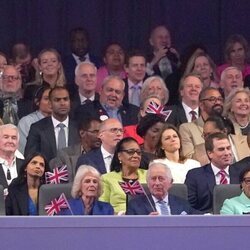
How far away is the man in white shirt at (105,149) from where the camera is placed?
13.4 m

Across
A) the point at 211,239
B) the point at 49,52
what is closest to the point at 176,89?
the point at 49,52

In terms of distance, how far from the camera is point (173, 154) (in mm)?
13469

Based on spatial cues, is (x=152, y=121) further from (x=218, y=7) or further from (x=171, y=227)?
(x=218, y=7)

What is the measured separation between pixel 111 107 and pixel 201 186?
1.84 metres

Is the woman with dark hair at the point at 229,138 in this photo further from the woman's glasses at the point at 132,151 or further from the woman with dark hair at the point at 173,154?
the woman's glasses at the point at 132,151

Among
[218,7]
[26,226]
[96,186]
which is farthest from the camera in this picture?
A: [218,7]

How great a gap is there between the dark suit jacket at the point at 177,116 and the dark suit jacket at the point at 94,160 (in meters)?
1.30

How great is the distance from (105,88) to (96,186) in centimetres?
233

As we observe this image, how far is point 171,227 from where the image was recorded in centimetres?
1102

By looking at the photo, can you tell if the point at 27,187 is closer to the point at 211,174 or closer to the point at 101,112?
the point at 211,174

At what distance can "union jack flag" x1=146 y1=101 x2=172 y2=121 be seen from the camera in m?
14.3

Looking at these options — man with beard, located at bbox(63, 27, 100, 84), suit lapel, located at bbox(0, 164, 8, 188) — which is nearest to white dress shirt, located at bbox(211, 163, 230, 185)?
suit lapel, located at bbox(0, 164, 8, 188)

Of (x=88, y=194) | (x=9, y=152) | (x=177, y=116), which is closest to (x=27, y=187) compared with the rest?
(x=9, y=152)

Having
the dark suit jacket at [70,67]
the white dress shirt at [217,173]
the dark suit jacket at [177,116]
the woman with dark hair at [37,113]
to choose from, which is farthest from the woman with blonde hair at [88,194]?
the dark suit jacket at [70,67]
